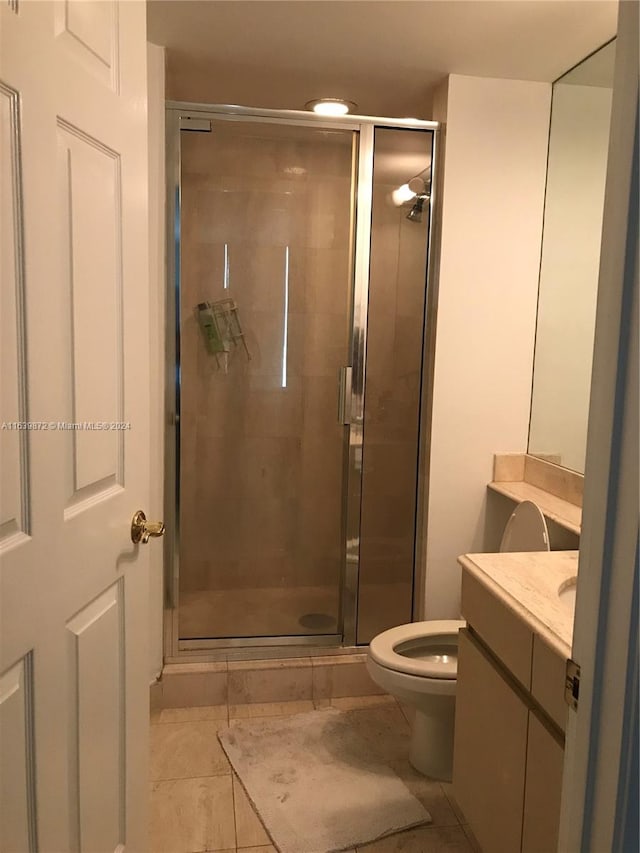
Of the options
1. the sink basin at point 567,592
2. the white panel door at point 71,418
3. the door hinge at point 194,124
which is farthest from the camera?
the door hinge at point 194,124

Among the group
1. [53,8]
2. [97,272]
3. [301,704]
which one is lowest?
[301,704]

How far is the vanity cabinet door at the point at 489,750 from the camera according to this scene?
140 centimetres

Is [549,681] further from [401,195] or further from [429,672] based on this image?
[401,195]

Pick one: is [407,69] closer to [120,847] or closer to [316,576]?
[316,576]

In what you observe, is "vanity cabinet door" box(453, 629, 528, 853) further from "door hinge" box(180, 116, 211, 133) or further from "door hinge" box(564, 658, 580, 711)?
"door hinge" box(180, 116, 211, 133)

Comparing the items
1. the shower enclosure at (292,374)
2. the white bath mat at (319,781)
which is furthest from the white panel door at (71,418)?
the shower enclosure at (292,374)

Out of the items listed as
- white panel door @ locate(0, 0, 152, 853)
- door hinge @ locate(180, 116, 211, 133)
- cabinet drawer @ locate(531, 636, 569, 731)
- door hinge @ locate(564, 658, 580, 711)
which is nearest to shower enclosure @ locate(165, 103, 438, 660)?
door hinge @ locate(180, 116, 211, 133)

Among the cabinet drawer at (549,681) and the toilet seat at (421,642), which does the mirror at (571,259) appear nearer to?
the toilet seat at (421,642)

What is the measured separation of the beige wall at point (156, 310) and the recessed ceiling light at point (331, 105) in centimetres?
76

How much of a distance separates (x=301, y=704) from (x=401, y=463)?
1048 millimetres

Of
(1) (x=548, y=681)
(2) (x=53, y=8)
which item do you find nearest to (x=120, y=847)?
(1) (x=548, y=681)

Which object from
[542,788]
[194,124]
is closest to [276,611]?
[542,788]

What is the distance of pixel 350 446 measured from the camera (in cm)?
275

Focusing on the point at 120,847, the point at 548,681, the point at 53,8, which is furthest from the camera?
the point at 120,847
